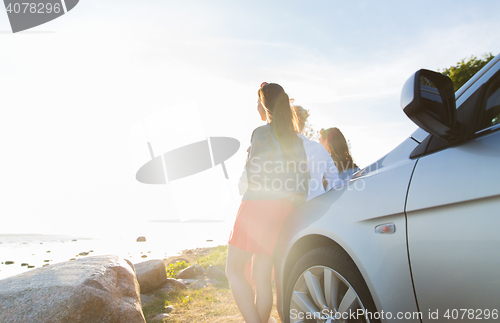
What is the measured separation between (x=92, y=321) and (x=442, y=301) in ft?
9.02

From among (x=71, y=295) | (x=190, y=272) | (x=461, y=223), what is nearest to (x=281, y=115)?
(x=461, y=223)

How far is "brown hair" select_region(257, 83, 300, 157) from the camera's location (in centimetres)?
251

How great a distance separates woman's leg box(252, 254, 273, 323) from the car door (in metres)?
1.38

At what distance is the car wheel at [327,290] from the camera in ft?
5.25

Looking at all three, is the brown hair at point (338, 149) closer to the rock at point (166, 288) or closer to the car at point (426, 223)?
the car at point (426, 223)

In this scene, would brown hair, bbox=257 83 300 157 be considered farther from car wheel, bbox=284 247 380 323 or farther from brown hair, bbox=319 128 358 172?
brown hair, bbox=319 128 358 172

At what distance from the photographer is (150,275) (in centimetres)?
501

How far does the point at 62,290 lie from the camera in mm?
2795

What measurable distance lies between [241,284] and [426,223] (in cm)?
159

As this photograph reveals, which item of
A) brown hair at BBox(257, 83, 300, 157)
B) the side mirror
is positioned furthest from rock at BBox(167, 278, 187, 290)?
the side mirror

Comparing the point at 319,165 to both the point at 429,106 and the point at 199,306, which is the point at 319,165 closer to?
the point at 429,106

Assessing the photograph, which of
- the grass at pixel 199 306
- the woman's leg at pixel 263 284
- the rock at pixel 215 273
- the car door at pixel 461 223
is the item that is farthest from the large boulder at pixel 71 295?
the rock at pixel 215 273

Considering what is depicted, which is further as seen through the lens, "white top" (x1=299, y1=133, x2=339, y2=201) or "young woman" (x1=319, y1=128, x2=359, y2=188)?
"young woman" (x1=319, y1=128, x2=359, y2=188)

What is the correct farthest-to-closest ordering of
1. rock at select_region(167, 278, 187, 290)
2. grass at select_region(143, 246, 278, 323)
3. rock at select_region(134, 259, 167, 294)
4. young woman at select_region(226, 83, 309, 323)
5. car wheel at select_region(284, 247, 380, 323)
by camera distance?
rock at select_region(167, 278, 187, 290)
rock at select_region(134, 259, 167, 294)
grass at select_region(143, 246, 278, 323)
young woman at select_region(226, 83, 309, 323)
car wheel at select_region(284, 247, 380, 323)
